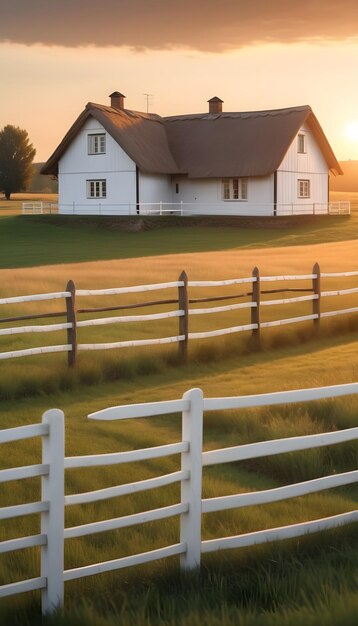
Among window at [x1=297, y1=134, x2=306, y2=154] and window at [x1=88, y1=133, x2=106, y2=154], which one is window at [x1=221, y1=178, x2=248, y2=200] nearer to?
window at [x1=297, y1=134, x2=306, y2=154]

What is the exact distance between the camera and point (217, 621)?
5227mm

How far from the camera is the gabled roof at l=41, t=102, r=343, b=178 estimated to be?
185 feet

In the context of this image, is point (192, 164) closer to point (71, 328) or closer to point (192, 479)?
point (71, 328)

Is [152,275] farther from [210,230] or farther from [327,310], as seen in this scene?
[210,230]

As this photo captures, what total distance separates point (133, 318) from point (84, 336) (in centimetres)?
201

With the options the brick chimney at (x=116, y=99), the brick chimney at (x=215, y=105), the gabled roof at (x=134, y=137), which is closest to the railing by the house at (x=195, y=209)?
the gabled roof at (x=134, y=137)

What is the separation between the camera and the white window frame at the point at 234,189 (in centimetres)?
5738

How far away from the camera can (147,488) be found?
5.96 meters

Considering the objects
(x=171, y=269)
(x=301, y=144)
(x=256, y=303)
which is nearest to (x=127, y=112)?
(x=301, y=144)

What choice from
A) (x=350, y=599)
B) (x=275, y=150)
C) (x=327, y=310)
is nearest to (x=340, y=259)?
(x=327, y=310)

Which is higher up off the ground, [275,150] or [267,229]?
[275,150]

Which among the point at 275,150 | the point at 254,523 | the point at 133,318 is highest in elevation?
the point at 275,150

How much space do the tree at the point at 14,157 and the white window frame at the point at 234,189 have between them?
51.7 metres

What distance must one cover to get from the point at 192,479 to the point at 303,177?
54734 mm
